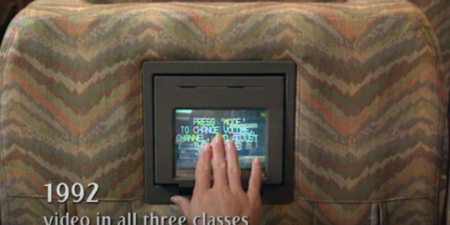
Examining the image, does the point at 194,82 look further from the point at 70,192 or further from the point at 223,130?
the point at 70,192

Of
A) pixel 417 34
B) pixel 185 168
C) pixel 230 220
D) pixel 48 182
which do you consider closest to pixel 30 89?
pixel 48 182

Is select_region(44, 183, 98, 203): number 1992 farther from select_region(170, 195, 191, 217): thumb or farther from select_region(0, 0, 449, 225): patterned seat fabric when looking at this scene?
select_region(170, 195, 191, 217): thumb

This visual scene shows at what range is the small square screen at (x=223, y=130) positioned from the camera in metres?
0.94

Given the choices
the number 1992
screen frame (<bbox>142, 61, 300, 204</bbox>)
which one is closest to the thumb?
screen frame (<bbox>142, 61, 300, 204</bbox>)

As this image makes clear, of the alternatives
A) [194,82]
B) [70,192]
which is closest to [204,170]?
[194,82]

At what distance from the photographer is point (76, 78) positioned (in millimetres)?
934

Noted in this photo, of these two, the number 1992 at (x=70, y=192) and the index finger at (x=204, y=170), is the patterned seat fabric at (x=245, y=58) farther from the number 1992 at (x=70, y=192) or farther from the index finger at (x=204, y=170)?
the index finger at (x=204, y=170)

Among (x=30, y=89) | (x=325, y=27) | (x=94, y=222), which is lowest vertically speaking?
(x=94, y=222)

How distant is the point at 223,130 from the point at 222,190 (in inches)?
4.7

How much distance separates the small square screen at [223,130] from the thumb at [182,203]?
0.21 ft

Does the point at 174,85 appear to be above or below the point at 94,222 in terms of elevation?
above

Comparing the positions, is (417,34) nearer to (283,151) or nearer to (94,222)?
(283,151)

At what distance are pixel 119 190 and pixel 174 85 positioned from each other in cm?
21

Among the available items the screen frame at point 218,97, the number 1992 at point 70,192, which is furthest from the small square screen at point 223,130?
the number 1992 at point 70,192
